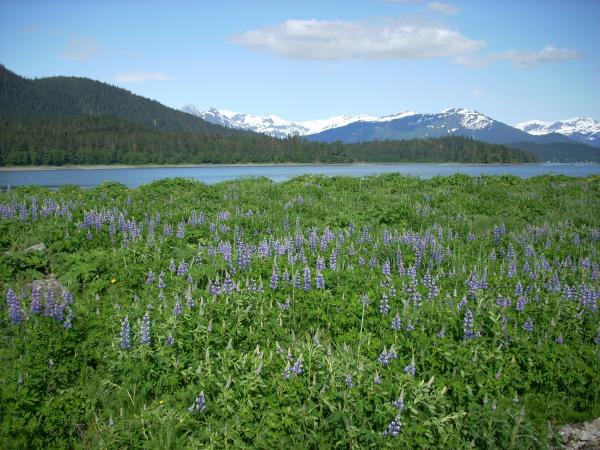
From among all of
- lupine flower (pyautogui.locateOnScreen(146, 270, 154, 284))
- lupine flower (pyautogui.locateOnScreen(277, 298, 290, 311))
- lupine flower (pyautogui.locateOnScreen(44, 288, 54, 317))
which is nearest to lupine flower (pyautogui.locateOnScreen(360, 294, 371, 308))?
lupine flower (pyautogui.locateOnScreen(277, 298, 290, 311))

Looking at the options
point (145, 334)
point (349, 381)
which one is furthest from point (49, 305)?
point (349, 381)

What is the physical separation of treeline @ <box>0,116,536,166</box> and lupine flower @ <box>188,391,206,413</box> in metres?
121

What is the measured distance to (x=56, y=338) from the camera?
5039 mm

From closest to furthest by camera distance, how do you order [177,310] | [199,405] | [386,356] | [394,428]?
1. [394,428]
2. [199,405]
3. [386,356]
4. [177,310]

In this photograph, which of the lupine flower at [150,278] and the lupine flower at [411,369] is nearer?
the lupine flower at [411,369]

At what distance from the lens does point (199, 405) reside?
4.21 meters

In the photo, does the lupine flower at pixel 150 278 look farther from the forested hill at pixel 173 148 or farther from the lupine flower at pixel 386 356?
the forested hill at pixel 173 148

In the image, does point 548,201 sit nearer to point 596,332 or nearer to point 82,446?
point 596,332

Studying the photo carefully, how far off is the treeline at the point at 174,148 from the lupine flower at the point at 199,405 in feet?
397

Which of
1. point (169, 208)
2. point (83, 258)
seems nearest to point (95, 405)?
point (83, 258)

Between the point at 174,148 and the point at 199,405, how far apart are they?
15963 centimetres

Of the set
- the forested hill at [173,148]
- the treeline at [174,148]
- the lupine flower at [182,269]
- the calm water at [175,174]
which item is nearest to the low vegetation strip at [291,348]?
the lupine flower at [182,269]

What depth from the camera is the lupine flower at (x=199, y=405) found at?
4.18 meters

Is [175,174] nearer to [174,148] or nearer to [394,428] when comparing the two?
[174,148]
